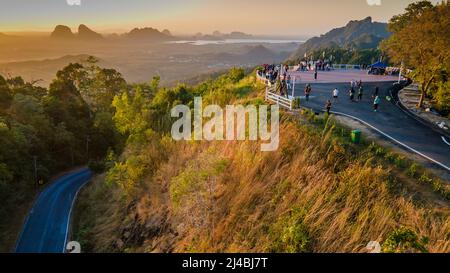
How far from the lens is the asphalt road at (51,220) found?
27438mm

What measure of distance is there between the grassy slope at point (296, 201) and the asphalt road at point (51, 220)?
1705 cm

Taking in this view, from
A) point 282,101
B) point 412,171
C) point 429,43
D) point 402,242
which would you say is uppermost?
point 429,43

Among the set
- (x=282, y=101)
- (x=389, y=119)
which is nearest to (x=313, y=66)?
(x=389, y=119)

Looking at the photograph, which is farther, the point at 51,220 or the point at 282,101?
the point at 51,220

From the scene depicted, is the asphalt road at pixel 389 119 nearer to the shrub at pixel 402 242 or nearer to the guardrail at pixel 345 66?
the shrub at pixel 402 242

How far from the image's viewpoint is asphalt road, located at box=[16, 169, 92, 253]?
90.0ft

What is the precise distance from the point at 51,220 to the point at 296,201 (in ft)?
99.2

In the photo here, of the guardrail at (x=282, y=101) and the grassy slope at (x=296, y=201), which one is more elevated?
the guardrail at (x=282, y=101)

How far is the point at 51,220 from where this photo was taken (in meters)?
31.8

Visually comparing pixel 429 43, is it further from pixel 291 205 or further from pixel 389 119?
pixel 291 205

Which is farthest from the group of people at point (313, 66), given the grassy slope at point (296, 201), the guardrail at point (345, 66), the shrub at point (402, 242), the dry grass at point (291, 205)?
the shrub at point (402, 242)

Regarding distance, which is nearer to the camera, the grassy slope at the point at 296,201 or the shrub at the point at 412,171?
the grassy slope at the point at 296,201
